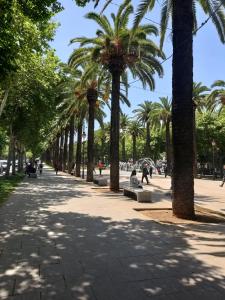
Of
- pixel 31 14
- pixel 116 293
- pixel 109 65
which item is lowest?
pixel 116 293

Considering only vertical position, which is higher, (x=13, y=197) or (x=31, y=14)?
(x=31, y=14)

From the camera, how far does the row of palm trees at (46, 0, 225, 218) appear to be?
12055mm

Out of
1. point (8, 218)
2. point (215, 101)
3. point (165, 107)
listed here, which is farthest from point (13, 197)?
point (165, 107)

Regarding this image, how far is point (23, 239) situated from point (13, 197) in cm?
876

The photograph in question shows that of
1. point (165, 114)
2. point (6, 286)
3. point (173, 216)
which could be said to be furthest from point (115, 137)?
point (165, 114)

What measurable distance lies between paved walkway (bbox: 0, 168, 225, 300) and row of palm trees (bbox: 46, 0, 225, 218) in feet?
6.75

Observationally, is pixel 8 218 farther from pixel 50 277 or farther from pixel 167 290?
pixel 167 290

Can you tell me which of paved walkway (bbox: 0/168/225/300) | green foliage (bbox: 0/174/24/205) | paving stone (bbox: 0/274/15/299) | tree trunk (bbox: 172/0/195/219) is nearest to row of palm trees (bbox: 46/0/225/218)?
tree trunk (bbox: 172/0/195/219)

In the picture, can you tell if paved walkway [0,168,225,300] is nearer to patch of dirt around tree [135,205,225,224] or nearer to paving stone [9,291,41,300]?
paving stone [9,291,41,300]

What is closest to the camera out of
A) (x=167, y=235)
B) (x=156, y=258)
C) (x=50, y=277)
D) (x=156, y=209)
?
(x=50, y=277)

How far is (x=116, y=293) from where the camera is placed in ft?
16.9

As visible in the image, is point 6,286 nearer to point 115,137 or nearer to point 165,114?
point 115,137

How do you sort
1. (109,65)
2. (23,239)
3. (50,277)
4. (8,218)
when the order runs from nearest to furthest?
(50,277) → (23,239) → (8,218) → (109,65)

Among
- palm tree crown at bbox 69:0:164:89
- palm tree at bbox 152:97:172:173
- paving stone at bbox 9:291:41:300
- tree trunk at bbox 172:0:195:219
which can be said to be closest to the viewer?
paving stone at bbox 9:291:41:300
